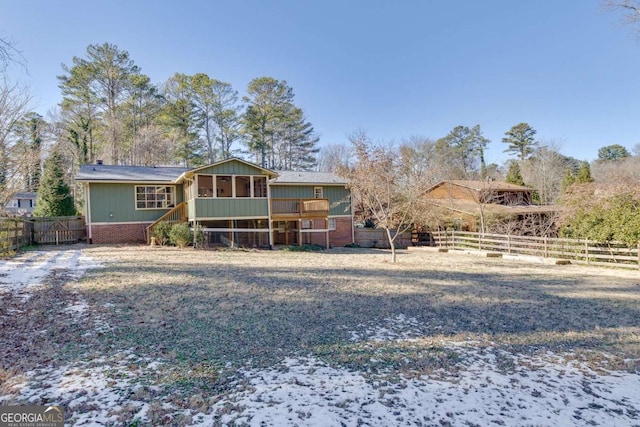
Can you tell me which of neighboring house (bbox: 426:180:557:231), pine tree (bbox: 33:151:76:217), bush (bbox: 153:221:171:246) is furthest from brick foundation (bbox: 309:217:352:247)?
pine tree (bbox: 33:151:76:217)

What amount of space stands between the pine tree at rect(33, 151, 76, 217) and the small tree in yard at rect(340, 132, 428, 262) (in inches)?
720

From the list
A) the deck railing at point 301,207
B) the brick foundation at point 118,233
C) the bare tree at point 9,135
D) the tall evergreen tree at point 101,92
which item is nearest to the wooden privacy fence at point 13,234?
the brick foundation at point 118,233

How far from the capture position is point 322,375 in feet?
12.6

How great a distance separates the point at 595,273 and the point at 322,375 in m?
12.3

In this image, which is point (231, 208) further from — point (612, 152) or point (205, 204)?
point (612, 152)

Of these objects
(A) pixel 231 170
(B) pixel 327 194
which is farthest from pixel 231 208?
(B) pixel 327 194

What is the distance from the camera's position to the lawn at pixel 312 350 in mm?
3178

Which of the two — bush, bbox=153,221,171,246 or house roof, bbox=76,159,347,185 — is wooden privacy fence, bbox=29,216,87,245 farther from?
bush, bbox=153,221,171,246

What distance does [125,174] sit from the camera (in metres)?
17.9

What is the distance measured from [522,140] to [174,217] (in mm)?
44336

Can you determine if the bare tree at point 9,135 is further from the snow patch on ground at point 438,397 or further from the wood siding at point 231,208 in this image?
the snow patch on ground at point 438,397

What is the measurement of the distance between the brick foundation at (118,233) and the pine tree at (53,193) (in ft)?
18.6

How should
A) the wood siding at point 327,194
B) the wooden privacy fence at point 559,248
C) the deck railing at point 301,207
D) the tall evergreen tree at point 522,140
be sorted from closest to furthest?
the wooden privacy fence at point 559,248
the deck railing at point 301,207
the wood siding at point 327,194
the tall evergreen tree at point 522,140

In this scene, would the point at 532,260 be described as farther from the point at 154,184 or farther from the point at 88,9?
the point at 88,9
